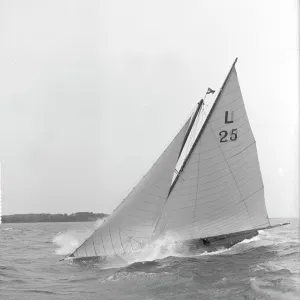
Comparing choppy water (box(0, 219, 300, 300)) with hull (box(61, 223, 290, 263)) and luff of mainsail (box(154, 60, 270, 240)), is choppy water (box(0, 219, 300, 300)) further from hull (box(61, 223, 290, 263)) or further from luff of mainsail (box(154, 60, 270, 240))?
luff of mainsail (box(154, 60, 270, 240))

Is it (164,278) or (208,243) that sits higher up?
(208,243)

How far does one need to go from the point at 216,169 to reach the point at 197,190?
154 cm

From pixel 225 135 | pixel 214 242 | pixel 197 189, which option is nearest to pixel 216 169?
pixel 197 189

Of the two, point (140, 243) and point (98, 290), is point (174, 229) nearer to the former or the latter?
point (140, 243)

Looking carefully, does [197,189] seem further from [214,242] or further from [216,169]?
[214,242]

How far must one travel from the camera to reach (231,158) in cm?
2245

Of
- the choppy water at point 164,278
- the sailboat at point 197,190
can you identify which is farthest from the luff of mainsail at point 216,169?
the choppy water at point 164,278

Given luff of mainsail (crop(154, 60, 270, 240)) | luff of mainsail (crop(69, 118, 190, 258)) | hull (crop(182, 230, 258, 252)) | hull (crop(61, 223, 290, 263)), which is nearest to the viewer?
luff of mainsail (crop(69, 118, 190, 258))

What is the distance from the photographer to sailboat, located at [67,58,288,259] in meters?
21.2

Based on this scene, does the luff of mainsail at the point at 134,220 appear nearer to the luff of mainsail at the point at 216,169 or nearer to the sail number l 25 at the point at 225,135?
the luff of mainsail at the point at 216,169

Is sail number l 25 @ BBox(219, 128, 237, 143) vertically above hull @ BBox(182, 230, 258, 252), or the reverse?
sail number l 25 @ BBox(219, 128, 237, 143)

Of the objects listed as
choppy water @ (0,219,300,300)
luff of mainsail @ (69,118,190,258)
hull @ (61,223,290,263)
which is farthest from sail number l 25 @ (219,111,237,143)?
choppy water @ (0,219,300,300)

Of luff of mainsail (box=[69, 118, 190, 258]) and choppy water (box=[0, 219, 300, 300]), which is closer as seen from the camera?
choppy water (box=[0, 219, 300, 300])

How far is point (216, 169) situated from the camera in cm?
2223
